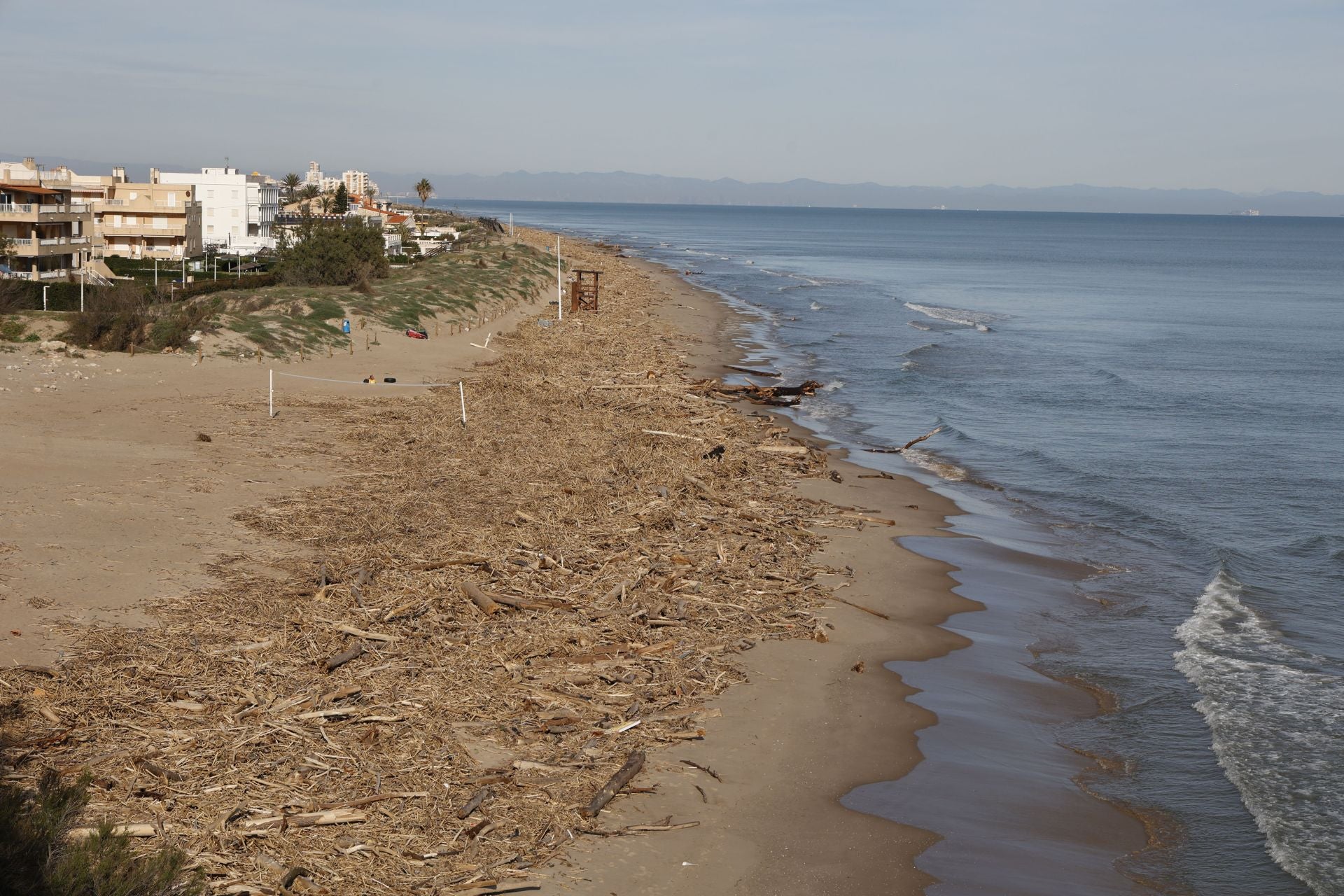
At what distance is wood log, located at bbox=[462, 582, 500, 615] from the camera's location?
12.6 meters

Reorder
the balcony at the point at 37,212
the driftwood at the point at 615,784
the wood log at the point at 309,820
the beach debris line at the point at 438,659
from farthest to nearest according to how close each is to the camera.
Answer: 1. the balcony at the point at 37,212
2. the driftwood at the point at 615,784
3. the beach debris line at the point at 438,659
4. the wood log at the point at 309,820

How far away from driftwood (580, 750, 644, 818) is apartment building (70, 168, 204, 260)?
8831cm

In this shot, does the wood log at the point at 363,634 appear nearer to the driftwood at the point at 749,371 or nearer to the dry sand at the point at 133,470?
the dry sand at the point at 133,470

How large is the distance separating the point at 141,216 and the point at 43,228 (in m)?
25.9

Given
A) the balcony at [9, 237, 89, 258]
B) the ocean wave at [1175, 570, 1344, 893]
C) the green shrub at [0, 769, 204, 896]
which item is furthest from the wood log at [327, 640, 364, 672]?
the balcony at [9, 237, 89, 258]

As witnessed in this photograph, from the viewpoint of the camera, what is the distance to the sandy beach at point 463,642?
27.8 ft

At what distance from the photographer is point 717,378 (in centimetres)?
3362

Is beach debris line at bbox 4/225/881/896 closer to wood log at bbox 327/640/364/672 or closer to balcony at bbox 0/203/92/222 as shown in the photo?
wood log at bbox 327/640/364/672

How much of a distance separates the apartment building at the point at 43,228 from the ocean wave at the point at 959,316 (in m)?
43.7

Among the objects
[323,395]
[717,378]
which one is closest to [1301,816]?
[323,395]

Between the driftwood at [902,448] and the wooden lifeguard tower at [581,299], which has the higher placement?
the wooden lifeguard tower at [581,299]

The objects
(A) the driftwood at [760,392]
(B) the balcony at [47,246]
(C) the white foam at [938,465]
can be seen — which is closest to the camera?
(C) the white foam at [938,465]

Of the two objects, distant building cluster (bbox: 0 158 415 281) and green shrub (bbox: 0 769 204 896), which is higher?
distant building cluster (bbox: 0 158 415 281)

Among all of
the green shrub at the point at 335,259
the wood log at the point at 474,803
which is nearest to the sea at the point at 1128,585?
the wood log at the point at 474,803
